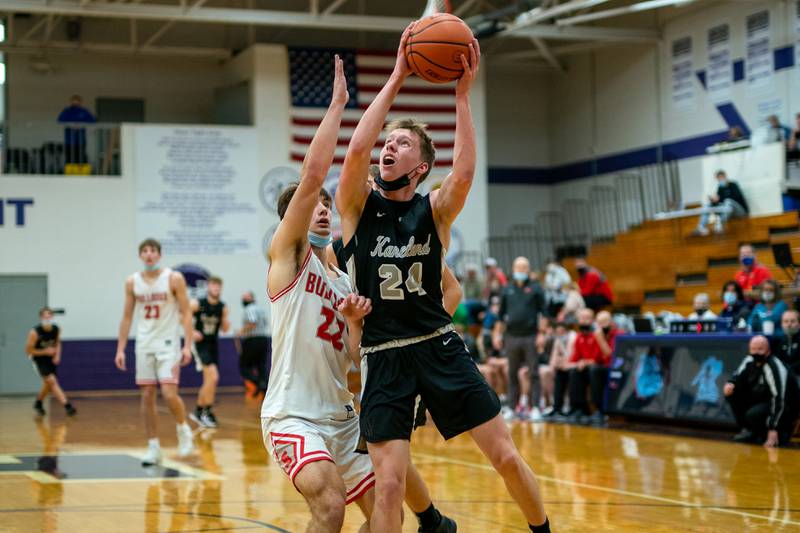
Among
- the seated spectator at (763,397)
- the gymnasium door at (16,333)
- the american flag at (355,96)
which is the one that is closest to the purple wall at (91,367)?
the gymnasium door at (16,333)

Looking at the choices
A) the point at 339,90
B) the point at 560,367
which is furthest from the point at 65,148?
the point at 339,90

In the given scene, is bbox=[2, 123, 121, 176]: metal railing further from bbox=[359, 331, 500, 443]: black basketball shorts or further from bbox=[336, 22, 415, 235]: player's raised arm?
bbox=[359, 331, 500, 443]: black basketball shorts

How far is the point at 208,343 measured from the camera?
14.6m

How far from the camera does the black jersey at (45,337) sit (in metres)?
17.5

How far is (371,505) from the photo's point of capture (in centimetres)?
485

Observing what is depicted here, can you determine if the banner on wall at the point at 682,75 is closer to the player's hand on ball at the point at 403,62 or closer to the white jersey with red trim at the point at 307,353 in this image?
the player's hand on ball at the point at 403,62

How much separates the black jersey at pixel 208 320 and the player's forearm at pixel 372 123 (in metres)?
10.4

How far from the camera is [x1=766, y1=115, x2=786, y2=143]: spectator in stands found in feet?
63.6

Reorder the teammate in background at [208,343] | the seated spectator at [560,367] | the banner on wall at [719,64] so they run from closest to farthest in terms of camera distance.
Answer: the teammate in background at [208,343] → the seated spectator at [560,367] → the banner on wall at [719,64]

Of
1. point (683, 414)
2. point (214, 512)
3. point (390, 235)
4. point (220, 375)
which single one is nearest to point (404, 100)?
point (220, 375)

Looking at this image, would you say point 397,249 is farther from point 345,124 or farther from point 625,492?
point 345,124

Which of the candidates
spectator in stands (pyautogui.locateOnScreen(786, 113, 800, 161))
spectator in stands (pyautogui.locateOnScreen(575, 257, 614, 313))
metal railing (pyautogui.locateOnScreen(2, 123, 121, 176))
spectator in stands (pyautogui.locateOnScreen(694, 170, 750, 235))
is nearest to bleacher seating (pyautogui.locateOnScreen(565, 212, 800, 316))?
spectator in stands (pyautogui.locateOnScreen(694, 170, 750, 235))

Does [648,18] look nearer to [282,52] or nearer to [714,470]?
[282,52]

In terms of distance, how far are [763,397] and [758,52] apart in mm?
11807
